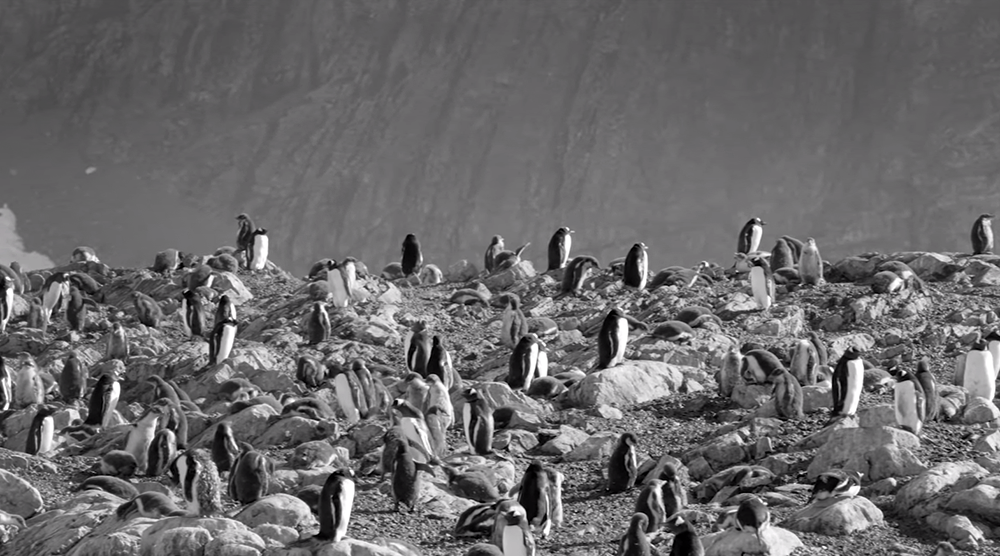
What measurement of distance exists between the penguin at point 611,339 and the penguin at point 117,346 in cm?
717

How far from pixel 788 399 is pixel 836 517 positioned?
3411 millimetres

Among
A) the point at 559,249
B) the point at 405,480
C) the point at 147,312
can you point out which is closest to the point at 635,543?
the point at 405,480

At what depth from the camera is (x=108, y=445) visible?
15.3m

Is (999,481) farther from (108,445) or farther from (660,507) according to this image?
(108,445)

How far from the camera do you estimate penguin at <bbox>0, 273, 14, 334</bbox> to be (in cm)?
2211

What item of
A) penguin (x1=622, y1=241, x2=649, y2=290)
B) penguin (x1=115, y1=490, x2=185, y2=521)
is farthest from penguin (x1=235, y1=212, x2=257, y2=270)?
penguin (x1=115, y1=490, x2=185, y2=521)

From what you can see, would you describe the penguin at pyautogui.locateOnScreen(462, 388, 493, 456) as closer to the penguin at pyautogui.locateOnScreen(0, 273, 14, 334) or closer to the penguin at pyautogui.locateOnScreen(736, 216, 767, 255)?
the penguin at pyautogui.locateOnScreen(0, 273, 14, 334)

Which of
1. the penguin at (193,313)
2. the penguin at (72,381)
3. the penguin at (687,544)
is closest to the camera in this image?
the penguin at (687,544)

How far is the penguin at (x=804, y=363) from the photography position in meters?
15.8

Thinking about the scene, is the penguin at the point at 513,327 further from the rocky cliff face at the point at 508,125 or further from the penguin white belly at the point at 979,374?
the rocky cliff face at the point at 508,125

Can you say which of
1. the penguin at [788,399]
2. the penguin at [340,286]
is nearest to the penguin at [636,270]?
the penguin at [340,286]

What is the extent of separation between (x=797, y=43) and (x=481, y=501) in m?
→ 69.4

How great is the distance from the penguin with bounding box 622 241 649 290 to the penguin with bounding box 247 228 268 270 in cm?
641

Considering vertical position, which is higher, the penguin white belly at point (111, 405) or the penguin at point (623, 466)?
the penguin white belly at point (111, 405)
